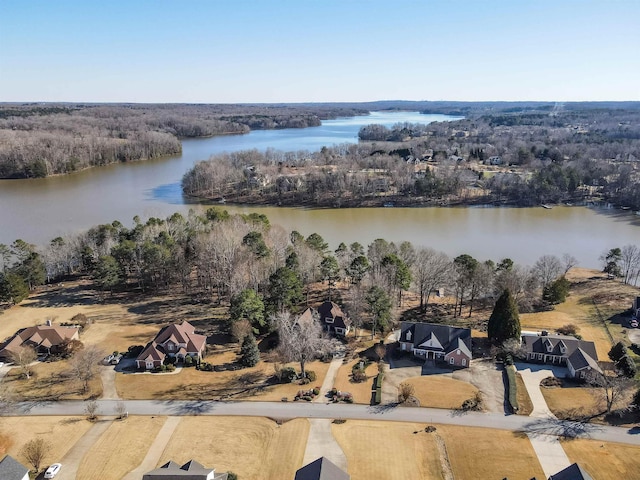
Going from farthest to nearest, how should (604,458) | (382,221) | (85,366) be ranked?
1. (382,221)
2. (85,366)
3. (604,458)

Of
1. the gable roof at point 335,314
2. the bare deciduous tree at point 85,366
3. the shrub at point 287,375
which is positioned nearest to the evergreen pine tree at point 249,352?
the shrub at point 287,375

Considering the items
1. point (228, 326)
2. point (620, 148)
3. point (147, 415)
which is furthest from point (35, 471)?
point (620, 148)

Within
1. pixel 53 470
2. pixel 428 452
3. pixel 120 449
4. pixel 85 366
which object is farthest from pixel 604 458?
pixel 85 366

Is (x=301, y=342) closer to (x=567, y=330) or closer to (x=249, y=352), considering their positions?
(x=249, y=352)

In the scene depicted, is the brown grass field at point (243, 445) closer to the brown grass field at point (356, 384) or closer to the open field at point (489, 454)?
the brown grass field at point (356, 384)

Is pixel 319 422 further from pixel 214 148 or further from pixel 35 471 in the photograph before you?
pixel 214 148

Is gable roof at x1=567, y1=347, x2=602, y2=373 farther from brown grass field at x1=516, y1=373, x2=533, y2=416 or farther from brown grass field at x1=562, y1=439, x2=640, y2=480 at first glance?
brown grass field at x1=562, y1=439, x2=640, y2=480

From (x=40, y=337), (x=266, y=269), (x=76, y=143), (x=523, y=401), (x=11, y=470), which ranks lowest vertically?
(x=523, y=401)
